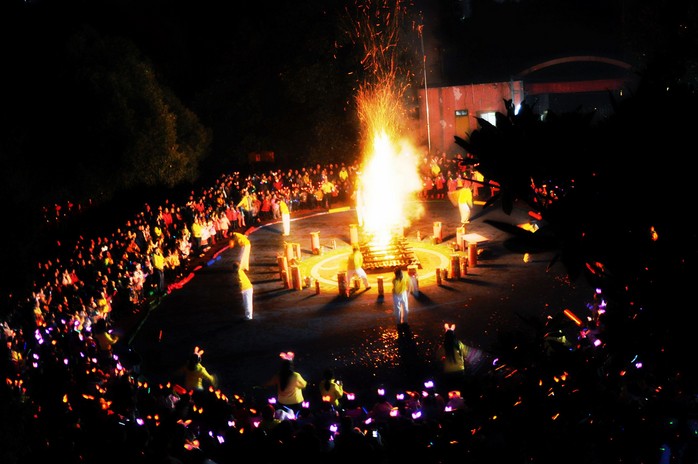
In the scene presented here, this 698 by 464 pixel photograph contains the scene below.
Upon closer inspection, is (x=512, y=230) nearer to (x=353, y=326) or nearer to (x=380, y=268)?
(x=353, y=326)

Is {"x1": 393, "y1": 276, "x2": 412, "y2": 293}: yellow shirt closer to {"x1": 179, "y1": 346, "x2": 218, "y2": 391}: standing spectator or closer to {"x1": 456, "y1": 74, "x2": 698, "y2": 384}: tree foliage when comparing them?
{"x1": 179, "y1": 346, "x2": 218, "y2": 391}: standing spectator

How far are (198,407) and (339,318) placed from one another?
5444 mm

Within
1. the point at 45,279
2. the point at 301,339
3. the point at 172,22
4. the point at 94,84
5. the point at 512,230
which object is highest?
the point at 172,22

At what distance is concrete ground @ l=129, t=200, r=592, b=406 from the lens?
39.9 ft

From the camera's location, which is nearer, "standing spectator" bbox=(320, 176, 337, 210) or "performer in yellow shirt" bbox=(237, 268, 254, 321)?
"performer in yellow shirt" bbox=(237, 268, 254, 321)

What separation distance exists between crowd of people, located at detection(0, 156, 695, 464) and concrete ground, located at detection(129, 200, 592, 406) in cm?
58

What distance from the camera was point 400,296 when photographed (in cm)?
1364

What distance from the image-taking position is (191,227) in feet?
71.7

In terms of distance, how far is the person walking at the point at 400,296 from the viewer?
13.6 m

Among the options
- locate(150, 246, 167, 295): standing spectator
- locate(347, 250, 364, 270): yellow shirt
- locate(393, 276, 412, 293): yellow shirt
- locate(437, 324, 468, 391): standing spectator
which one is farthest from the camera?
locate(150, 246, 167, 295): standing spectator

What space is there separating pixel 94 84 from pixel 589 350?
22.4 meters

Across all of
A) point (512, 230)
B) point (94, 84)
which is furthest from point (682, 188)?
point (94, 84)

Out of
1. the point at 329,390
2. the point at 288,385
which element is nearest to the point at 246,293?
the point at 288,385

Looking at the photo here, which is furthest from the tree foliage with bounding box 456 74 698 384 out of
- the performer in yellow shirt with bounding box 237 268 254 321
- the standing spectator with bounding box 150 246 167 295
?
the standing spectator with bounding box 150 246 167 295
